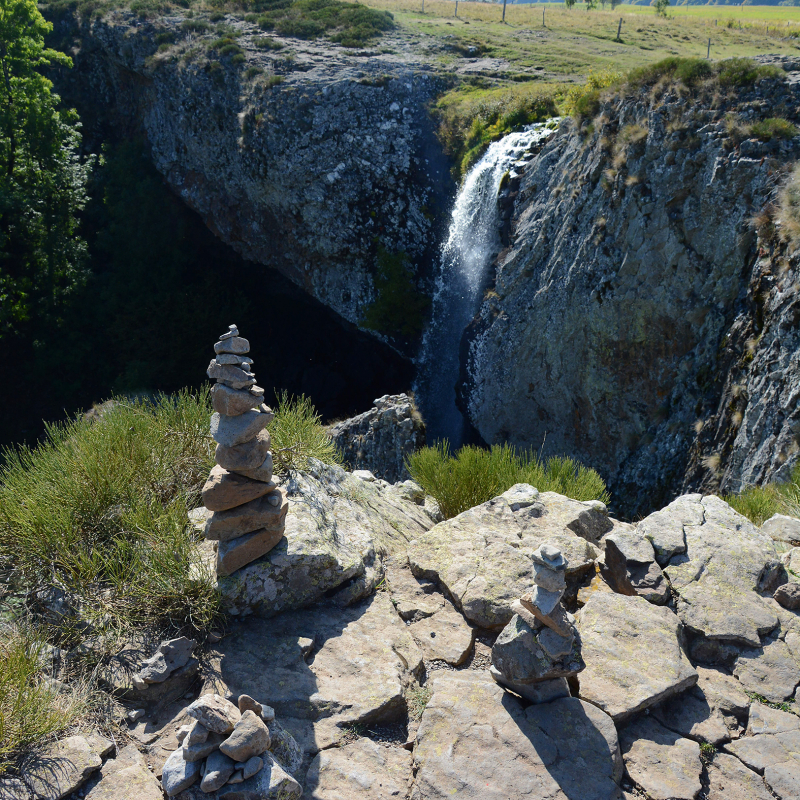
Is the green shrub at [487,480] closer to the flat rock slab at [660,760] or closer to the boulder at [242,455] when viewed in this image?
the boulder at [242,455]

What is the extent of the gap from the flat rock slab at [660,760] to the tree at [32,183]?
69.3 feet

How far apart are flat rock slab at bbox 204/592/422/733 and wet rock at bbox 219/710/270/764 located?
2.24 ft

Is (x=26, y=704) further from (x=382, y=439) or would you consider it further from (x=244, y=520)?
(x=382, y=439)

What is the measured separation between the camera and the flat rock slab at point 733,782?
314 cm

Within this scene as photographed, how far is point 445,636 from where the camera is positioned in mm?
4230

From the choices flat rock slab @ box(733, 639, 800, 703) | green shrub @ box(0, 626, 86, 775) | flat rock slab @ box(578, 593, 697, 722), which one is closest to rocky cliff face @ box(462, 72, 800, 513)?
flat rock slab @ box(733, 639, 800, 703)

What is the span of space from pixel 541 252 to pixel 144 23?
815 inches

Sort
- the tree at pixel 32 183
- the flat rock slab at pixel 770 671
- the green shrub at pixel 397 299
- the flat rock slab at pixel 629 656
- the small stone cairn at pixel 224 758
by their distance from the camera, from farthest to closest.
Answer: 1. the tree at pixel 32 183
2. the green shrub at pixel 397 299
3. the flat rock slab at pixel 770 671
4. the flat rock slab at pixel 629 656
5. the small stone cairn at pixel 224 758

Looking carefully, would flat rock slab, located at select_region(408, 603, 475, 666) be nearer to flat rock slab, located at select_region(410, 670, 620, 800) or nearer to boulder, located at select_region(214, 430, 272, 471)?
flat rock slab, located at select_region(410, 670, 620, 800)

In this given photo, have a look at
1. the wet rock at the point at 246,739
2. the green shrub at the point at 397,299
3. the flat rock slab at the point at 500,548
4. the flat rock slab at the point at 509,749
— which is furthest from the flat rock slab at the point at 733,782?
the green shrub at the point at 397,299

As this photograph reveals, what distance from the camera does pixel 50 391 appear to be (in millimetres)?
20297

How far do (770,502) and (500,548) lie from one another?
3.29m

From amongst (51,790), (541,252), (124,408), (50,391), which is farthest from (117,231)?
(51,790)

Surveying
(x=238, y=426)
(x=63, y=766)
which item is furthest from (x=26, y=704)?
(x=238, y=426)
